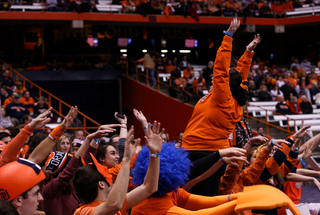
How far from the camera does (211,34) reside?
79.6 feet

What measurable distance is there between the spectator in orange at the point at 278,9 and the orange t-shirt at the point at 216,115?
1850 cm

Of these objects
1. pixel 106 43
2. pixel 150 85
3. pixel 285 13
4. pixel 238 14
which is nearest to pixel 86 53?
pixel 106 43

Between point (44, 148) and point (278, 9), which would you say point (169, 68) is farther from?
point (44, 148)

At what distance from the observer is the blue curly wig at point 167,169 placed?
3102 mm

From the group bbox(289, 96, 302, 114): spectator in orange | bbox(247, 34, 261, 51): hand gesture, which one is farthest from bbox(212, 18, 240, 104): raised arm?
bbox(289, 96, 302, 114): spectator in orange

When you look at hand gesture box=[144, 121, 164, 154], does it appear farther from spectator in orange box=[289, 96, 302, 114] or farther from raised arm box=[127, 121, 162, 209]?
spectator in orange box=[289, 96, 302, 114]

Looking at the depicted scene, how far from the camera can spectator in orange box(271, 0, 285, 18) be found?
21281 mm

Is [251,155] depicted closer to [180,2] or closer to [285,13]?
[180,2]

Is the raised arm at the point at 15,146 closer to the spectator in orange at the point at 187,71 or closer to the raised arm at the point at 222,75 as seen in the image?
the raised arm at the point at 222,75

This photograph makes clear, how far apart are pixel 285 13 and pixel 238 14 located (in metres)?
2.92

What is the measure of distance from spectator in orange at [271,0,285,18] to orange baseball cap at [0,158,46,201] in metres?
20.6

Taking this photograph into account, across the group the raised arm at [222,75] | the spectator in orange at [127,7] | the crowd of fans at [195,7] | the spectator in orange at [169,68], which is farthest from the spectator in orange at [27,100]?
the raised arm at [222,75]

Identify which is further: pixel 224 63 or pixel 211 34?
pixel 211 34

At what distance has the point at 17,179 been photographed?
2.55m
